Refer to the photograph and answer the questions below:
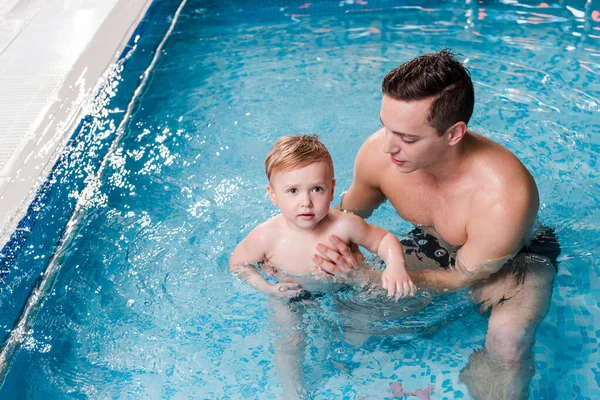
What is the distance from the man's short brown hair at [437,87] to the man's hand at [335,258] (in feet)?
2.14

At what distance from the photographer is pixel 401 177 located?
3.24 meters

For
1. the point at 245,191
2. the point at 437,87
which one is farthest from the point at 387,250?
the point at 245,191

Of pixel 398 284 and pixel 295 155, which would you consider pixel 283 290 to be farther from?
pixel 295 155

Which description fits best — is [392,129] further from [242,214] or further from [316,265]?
[242,214]

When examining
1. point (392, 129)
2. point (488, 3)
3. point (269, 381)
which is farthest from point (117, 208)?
point (488, 3)

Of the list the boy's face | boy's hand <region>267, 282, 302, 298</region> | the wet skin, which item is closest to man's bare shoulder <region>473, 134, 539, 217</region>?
the wet skin

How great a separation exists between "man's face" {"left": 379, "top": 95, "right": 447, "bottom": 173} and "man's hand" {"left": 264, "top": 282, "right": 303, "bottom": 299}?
706mm

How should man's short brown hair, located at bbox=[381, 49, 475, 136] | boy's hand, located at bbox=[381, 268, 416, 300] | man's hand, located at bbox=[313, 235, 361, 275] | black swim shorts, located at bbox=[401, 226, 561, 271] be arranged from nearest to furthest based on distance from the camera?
man's short brown hair, located at bbox=[381, 49, 475, 136]
boy's hand, located at bbox=[381, 268, 416, 300]
man's hand, located at bbox=[313, 235, 361, 275]
black swim shorts, located at bbox=[401, 226, 561, 271]

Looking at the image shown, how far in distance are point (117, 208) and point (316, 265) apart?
1756 millimetres

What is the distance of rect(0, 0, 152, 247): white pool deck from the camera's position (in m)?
4.05

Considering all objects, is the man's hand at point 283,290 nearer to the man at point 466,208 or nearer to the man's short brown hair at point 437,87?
the man at point 466,208

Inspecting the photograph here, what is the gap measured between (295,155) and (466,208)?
83 centimetres

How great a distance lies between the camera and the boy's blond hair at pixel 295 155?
272cm

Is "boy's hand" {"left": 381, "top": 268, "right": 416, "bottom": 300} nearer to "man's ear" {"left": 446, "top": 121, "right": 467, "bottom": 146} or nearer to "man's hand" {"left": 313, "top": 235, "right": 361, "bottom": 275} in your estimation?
"man's hand" {"left": 313, "top": 235, "right": 361, "bottom": 275}
